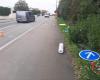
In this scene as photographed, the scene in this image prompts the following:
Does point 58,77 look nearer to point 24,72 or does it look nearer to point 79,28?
point 24,72

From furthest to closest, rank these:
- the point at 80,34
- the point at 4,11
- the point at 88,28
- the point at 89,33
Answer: the point at 4,11 < the point at 80,34 < the point at 88,28 < the point at 89,33

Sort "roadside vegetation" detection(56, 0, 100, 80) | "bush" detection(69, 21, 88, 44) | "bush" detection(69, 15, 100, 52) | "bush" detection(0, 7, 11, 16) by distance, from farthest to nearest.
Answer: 1. "bush" detection(0, 7, 11, 16)
2. "bush" detection(69, 21, 88, 44)
3. "bush" detection(69, 15, 100, 52)
4. "roadside vegetation" detection(56, 0, 100, 80)

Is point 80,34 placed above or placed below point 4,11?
above

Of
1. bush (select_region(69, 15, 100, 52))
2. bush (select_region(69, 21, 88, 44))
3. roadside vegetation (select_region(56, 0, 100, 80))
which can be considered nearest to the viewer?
roadside vegetation (select_region(56, 0, 100, 80))

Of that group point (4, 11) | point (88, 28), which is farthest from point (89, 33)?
point (4, 11)

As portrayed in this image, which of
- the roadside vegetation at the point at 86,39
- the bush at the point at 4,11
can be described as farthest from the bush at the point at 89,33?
the bush at the point at 4,11

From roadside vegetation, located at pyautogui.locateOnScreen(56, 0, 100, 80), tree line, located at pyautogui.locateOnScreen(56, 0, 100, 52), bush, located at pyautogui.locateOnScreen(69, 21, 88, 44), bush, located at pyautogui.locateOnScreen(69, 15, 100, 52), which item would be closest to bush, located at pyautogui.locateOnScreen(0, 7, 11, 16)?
tree line, located at pyautogui.locateOnScreen(56, 0, 100, 52)

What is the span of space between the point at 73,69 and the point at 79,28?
19.0ft

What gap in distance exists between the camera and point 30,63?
10969mm

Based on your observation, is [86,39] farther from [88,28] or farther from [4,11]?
[4,11]

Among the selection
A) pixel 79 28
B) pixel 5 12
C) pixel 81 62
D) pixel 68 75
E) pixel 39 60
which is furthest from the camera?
pixel 5 12

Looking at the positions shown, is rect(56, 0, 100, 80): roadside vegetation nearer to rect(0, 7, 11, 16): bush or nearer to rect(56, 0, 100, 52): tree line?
rect(56, 0, 100, 52): tree line

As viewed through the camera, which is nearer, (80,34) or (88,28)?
(88,28)

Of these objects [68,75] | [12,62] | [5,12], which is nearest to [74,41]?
[12,62]
